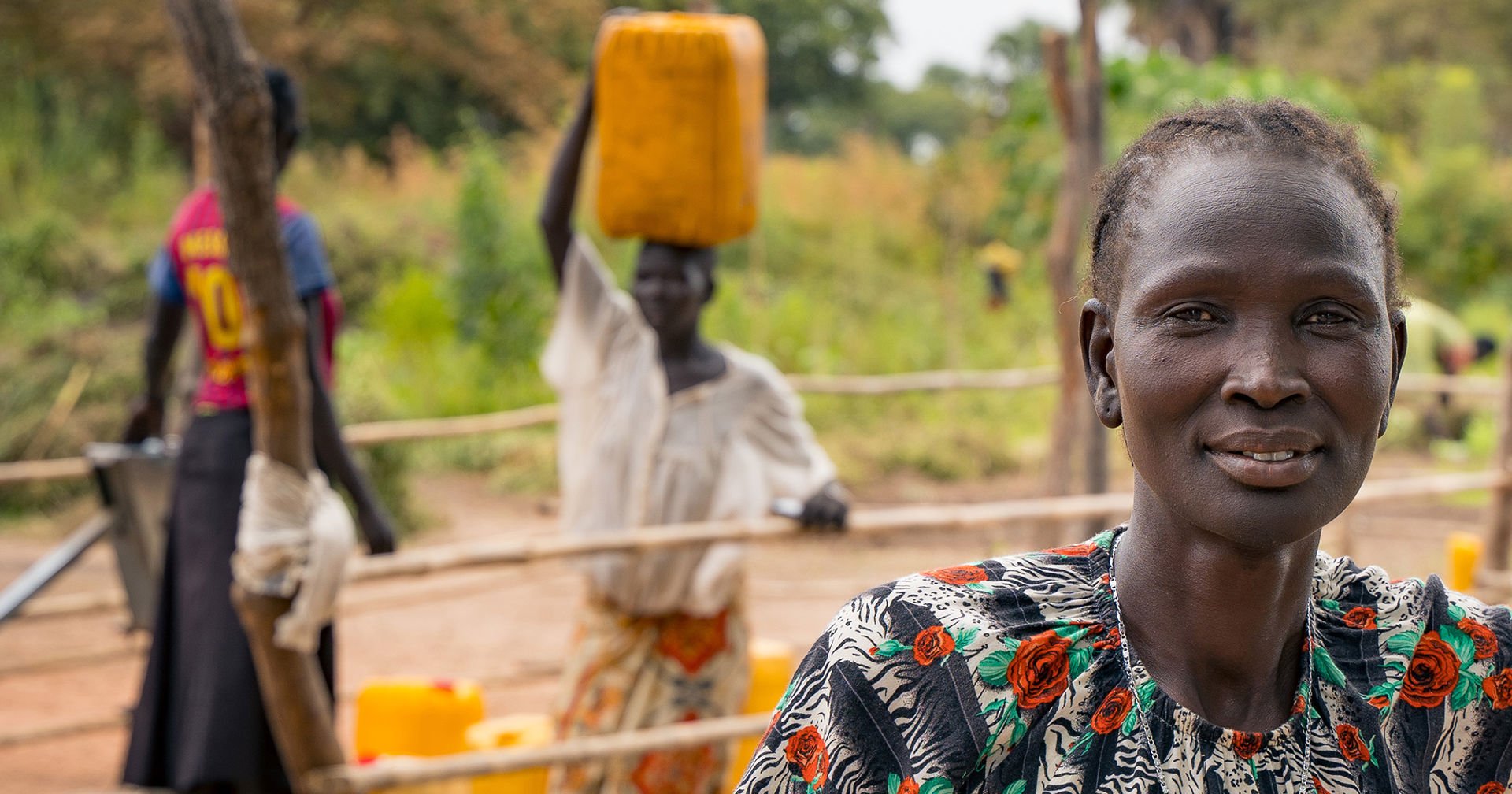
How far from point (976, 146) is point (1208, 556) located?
1375 centimetres

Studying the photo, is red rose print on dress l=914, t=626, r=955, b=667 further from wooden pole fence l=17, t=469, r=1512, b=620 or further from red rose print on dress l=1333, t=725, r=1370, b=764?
wooden pole fence l=17, t=469, r=1512, b=620

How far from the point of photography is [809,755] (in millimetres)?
1029

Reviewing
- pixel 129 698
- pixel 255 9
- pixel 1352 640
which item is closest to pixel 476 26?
pixel 255 9

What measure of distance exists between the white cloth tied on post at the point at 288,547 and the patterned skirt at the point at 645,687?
39.1 inches

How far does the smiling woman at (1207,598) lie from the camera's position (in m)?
1.00

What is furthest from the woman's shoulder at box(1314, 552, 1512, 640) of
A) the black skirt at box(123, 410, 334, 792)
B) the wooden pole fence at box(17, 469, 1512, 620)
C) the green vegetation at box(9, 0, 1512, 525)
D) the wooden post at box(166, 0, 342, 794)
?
the green vegetation at box(9, 0, 1512, 525)

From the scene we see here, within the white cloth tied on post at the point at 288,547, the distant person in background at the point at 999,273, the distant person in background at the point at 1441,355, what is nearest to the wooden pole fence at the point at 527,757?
the white cloth tied on post at the point at 288,547

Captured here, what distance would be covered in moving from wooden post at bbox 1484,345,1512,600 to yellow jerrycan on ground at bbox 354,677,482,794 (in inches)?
147

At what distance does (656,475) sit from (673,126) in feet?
2.80

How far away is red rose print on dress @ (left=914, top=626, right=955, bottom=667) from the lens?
1021 millimetres

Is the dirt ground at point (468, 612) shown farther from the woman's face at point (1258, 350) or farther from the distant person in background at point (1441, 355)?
the woman's face at point (1258, 350)

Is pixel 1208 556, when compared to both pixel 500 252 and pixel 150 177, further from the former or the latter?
pixel 150 177

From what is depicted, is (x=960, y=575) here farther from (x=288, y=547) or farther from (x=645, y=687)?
(x=645, y=687)

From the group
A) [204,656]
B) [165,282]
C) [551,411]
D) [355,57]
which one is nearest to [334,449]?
[204,656]
